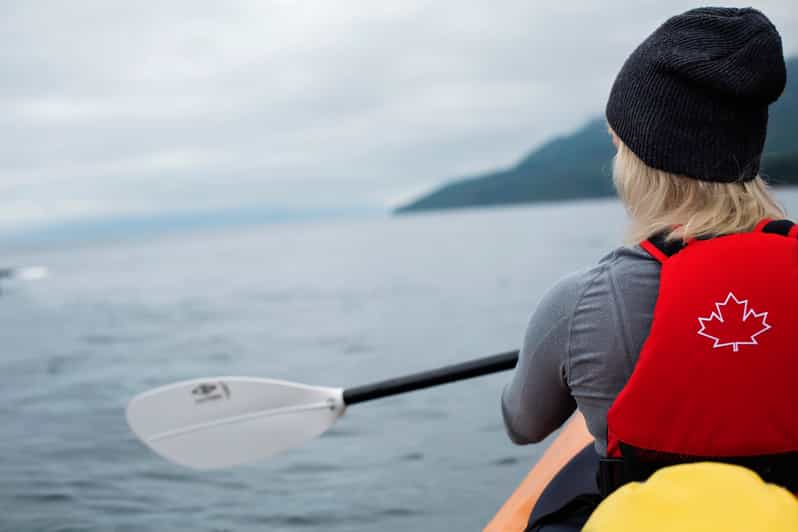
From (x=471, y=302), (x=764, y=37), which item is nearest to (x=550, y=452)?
(x=764, y=37)

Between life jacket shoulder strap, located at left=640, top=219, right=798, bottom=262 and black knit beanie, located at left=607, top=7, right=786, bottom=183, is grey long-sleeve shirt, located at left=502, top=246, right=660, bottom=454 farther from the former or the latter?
black knit beanie, located at left=607, top=7, right=786, bottom=183

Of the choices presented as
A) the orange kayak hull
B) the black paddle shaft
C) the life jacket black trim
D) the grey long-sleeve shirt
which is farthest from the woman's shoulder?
the black paddle shaft

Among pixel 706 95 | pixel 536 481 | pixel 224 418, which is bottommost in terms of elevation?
pixel 224 418

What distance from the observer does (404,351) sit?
34.0ft

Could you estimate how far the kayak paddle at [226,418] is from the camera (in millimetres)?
3574

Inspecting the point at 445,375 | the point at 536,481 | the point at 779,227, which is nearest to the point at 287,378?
the point at 445,375

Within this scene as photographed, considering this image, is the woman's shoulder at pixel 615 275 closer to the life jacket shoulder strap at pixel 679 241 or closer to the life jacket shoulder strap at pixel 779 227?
the life jacket shoulder strap at pixel 679 241

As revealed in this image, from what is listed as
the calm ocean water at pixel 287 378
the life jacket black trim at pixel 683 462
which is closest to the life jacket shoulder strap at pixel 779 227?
the calm ocean water at pixel 287 378

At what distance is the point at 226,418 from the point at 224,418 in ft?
0.04

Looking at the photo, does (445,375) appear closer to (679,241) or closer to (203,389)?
(203,389)

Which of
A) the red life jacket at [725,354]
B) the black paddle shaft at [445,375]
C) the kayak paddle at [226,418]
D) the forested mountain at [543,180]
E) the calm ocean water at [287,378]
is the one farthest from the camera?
the forested mountain at [543,180]

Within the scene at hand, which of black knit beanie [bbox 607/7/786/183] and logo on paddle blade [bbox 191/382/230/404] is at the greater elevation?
black knit beanie [bbox 607/7/786/183]

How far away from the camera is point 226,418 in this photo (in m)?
3.62

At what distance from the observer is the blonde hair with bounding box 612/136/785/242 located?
1365 mm
